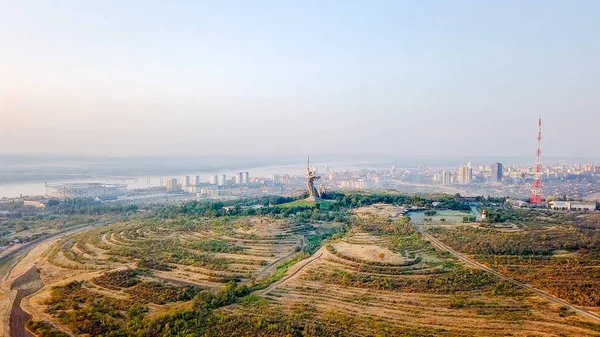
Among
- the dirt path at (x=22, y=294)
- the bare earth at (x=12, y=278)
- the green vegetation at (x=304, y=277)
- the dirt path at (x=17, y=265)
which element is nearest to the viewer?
the green vegetation at (x=304, y=277)

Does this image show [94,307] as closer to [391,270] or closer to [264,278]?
[264,278]

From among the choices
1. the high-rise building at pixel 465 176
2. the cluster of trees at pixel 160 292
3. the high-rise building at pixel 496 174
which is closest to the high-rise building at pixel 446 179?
the high-rise building at pixel 465 176

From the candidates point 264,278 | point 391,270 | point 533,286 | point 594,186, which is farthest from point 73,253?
point 594,186

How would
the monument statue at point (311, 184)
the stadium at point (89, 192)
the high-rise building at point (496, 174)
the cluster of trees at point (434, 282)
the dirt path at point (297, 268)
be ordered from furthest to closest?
the high-rise building at point (496, 174) → the stadium at point (89, 192) → the monument statue at point (311, 184) → the dirt path at point (297, 268) → the cluster of trees at point (434, 282)

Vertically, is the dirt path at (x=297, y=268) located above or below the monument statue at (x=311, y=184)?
below

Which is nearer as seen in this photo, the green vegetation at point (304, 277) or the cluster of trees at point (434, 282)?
the green vegetation at point (304, 277)

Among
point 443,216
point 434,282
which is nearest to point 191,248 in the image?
point 434,282

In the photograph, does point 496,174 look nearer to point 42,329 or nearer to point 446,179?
point 446,179

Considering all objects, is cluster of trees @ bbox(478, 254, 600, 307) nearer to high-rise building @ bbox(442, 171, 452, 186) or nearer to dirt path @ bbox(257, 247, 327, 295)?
dirt path @ bbox(257, 247, 327, 295)

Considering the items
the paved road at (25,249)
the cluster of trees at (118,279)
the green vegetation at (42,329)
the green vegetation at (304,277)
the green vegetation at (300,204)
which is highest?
the green vegetation at (300,204)

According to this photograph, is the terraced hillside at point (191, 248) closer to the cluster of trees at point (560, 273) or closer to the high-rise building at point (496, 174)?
the cluster of trees at point (560, 273)
